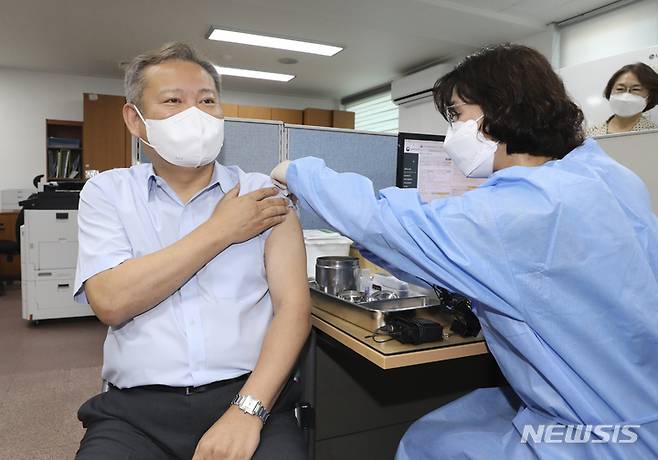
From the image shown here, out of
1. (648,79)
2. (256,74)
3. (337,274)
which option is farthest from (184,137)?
(256,74)

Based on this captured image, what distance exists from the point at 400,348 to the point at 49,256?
3585mm

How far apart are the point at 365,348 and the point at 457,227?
14.4 inches

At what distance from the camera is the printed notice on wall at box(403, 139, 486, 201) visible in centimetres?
189

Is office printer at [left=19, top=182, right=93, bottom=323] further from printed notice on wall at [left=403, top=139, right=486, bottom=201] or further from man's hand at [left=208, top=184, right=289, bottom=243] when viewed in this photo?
man's hand at [left=208, top=184, right=289, bottom=243]

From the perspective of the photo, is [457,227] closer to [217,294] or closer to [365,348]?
[365,348]

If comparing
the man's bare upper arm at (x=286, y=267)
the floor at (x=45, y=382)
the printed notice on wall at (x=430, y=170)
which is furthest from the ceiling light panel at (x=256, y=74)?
the man's bare upper arm at (x=286, y=267)

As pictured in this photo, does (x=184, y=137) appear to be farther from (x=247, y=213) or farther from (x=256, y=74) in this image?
(x=256, y=74)

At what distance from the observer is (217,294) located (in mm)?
1133

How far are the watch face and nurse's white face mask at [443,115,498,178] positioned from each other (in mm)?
740

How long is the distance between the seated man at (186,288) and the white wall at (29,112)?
6014mm

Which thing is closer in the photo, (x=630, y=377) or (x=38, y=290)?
(x=630, y=377)

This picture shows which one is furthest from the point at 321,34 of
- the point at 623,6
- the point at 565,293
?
the point at 565,293

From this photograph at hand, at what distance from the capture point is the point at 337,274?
1.43m

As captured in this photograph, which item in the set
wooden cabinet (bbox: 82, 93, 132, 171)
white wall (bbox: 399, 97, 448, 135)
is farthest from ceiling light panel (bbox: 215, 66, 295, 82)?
white wall (bbox: 399, 97, 448, 135)
